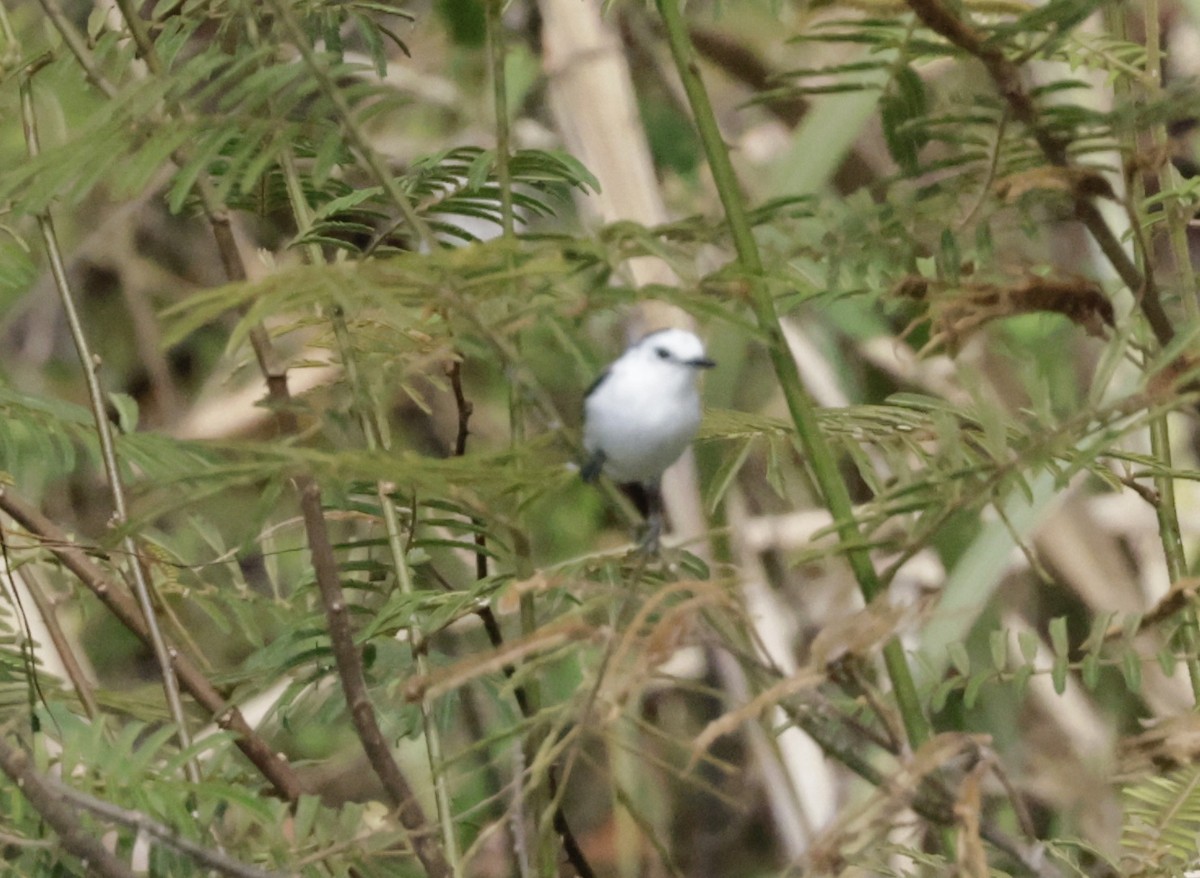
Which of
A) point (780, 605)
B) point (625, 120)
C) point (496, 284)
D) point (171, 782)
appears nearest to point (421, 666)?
point (171, 782)

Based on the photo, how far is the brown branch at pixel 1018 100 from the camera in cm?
62

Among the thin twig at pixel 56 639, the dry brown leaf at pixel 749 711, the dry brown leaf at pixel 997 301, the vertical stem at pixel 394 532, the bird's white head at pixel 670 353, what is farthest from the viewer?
the bird's white head at pixel 670 353

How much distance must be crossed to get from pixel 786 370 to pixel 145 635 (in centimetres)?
46

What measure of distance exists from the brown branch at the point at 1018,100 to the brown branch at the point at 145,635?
0.54m

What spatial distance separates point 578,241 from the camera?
524mm

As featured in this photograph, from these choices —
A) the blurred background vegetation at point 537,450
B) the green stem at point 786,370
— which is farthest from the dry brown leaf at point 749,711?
the green stem at point 786,370

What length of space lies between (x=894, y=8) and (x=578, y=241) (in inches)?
11.2

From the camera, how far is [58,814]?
0.56 meters

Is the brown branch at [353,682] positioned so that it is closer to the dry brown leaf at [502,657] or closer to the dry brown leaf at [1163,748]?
the dry brown leaf at [502,657]

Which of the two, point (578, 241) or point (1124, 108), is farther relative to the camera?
point (1124, 108)

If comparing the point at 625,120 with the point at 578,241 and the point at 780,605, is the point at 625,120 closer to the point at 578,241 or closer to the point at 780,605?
the point at 780,605

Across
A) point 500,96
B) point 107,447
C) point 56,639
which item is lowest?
point 56,639

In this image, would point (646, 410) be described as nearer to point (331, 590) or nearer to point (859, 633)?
point (331, 590)

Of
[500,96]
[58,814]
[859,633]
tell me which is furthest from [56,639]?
[859,633]
